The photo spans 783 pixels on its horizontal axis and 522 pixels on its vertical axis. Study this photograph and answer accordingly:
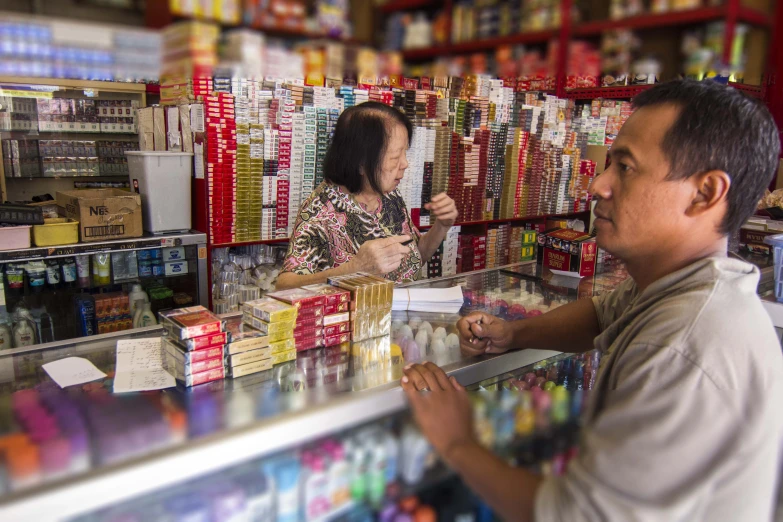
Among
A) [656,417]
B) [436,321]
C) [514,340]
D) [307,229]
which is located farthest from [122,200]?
[656,417]

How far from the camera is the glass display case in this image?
3.08 meters

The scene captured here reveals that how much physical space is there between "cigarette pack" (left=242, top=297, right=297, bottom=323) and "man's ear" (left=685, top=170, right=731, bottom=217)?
34.4 inches

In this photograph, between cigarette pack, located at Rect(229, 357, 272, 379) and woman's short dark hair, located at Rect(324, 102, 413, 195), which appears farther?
woman's short dark hair, located at Rect(324, 102, 413, 195)

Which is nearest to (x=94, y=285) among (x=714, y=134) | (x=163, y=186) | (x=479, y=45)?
(x=163, y=186)

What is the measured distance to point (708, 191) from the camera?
93 centimetres

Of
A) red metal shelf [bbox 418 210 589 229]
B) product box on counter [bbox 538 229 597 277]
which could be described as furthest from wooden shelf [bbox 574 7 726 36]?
red metal shelf [bbox 418 210 589 229]

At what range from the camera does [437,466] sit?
1.04m

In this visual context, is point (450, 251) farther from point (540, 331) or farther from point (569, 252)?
point (540, 331)

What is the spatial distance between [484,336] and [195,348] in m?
0.75

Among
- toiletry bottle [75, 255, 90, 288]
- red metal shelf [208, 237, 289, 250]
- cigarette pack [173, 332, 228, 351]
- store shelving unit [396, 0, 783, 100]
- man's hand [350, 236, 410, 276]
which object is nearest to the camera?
store shelving unit [396, 0, 783, 100]

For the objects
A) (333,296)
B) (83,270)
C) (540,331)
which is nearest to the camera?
(333,296)

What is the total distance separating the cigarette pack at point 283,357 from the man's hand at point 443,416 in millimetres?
314

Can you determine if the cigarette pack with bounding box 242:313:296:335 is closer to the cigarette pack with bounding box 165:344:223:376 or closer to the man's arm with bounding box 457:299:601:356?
the cigarette pack with bounding box 165:344:223:376

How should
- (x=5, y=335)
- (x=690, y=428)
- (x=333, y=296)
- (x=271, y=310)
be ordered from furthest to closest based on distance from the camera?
(x=5, y=335) → (x=333, y=296) → (x=271, y=310) → (x=690, y=428)
